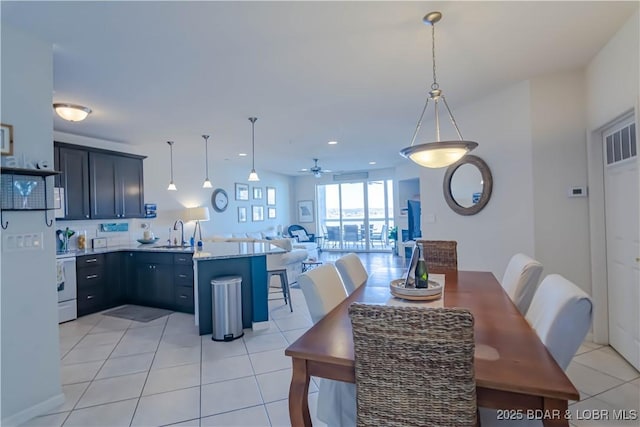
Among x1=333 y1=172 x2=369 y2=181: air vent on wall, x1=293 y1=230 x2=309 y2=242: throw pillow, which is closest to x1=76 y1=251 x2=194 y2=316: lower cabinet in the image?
x1=293 y1=230 x2=309 y2=242: throw pillow

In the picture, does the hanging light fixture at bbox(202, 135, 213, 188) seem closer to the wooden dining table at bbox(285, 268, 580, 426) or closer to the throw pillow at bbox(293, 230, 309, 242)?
the throw pillow at bbox(293, 230, 309, 242)

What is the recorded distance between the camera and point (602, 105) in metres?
2.86

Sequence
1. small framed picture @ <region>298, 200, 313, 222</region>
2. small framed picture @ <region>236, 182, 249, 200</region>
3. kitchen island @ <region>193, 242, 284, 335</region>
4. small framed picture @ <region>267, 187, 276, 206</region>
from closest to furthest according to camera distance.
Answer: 1. kitchen island @ <region>193, 242, 284, 335</region>
2. small framed picture @ <region>236, 182, 249, 200</region>
3. small framed picture @ <region>267, 187, 276, 206</region>
4. small framed picture @ <region>298, 200, 313, 222</region>

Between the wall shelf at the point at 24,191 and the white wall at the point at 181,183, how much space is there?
9.43 ft

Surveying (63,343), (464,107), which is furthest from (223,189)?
(464,107)

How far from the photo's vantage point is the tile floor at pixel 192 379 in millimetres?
2156

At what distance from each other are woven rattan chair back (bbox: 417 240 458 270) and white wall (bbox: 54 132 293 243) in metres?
3.96

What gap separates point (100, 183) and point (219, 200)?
2.85 m

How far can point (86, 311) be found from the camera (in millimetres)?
4367

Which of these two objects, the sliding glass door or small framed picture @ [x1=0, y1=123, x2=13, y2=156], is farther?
the sliding glass door

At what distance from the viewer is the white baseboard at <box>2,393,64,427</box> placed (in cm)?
207

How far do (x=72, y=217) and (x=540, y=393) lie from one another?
5382 millimetres

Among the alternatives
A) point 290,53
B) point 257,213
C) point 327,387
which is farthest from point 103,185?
point 327,387

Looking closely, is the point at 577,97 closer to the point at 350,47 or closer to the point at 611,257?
the point at 611,257
